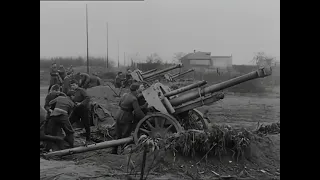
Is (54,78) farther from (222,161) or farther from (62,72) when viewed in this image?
(222,161)

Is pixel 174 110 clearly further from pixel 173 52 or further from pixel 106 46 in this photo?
pixel 106 46

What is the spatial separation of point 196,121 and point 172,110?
1.10 feet

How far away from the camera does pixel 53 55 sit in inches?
170

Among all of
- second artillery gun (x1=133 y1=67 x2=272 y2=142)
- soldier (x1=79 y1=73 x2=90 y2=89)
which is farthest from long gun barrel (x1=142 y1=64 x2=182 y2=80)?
soldier (x1=79 y1=73 x2=90 y2=89)

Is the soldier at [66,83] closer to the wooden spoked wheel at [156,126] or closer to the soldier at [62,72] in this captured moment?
the soldier at [62,72]

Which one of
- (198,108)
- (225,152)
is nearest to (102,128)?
(198,108)

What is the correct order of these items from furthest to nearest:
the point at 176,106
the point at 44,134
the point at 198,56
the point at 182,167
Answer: the point at 176,106
the point at 198,56
the point at 44,134
the point at 182,167

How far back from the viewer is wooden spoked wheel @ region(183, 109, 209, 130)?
4270 mm

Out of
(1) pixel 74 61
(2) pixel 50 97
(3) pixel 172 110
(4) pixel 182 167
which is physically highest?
(1) pixel 74 61

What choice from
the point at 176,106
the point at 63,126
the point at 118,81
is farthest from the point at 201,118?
the point at 63,126

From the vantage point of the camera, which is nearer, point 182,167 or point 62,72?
point 182,167

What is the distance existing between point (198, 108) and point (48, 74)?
6.35ft

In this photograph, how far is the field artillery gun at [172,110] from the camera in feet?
14.1

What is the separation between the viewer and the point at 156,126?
172 inches
